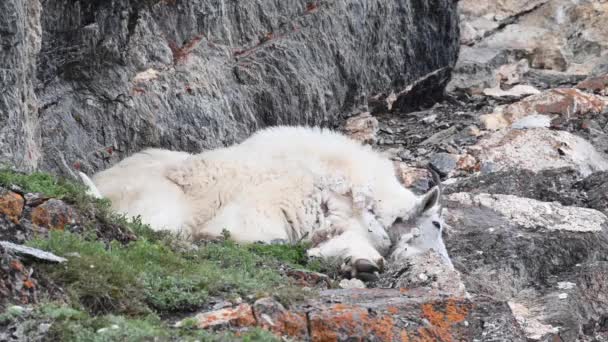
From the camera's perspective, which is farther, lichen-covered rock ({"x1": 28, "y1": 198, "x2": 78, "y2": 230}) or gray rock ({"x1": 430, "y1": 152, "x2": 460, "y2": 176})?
gray rock ({"x1": 430, "y1": 152, "x2": 460, "y2": 176})

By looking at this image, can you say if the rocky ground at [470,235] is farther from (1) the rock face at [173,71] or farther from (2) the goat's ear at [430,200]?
(1) the rock face at [173,71]

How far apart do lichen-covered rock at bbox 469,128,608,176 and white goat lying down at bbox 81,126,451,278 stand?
449 centimetres

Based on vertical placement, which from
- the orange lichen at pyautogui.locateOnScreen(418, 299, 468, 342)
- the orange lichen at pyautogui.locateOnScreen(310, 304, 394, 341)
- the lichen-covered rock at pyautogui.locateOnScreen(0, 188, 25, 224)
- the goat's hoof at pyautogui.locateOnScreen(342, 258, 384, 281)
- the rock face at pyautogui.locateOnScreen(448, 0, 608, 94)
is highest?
the lichen-covered rock at pyautogui.locateOnScreen(0, 188, 25, 224)

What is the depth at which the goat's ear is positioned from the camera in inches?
424

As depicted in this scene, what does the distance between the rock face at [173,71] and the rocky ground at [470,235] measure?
4.57 ft

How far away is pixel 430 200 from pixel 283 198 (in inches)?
62.0

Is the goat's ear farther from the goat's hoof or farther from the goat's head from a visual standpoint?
the goat's hoof

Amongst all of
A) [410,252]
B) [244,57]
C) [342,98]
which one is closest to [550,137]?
[342,98]

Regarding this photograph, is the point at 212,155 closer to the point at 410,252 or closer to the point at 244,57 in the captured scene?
the point at 410,252

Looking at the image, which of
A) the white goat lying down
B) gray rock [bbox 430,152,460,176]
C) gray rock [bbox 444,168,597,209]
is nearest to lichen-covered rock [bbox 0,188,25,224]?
the white goat lying down

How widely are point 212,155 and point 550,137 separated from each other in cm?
707

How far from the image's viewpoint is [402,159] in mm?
16453

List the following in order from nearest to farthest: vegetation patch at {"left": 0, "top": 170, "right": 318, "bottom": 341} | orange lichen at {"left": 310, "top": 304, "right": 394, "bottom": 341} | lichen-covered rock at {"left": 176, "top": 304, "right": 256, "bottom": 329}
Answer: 1. vegetation patch at {"left": 0, "top": 170, "right": 318, "bottom": 341}
2. lichen-covered rock at {"left": 176, "top": 304, "right": 256, "bottom": 329}
3. orange lichen at {"left": 310, "top": 304, "right": 394, "bottom": 341}

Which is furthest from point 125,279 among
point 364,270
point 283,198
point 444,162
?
point 444,162
